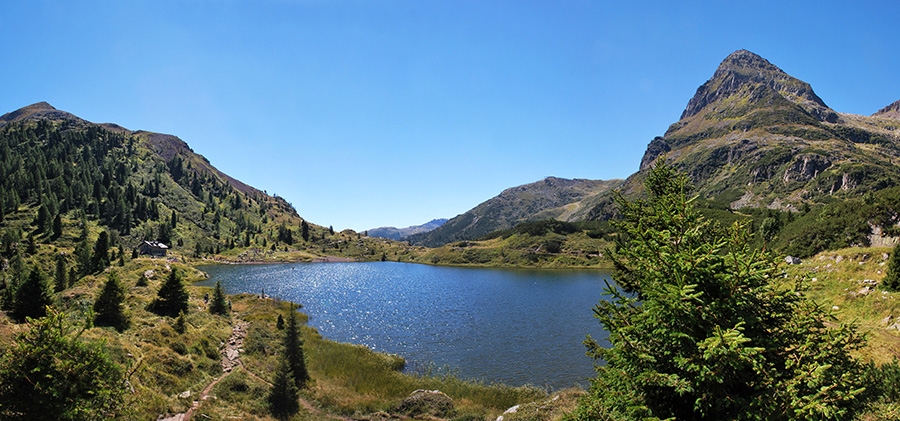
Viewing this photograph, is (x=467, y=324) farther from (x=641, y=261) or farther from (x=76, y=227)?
(x=76, y=227)

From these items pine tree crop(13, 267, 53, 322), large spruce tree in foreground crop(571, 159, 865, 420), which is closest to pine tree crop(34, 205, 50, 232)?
pine tree crop(13, 267, 53, 322)

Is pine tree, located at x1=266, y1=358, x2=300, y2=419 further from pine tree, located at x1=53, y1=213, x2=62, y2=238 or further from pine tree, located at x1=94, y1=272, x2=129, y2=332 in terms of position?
pine tree, located at x1=53, y1=213, x2=62, y2=238

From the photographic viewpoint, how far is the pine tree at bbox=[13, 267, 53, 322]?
3044cm

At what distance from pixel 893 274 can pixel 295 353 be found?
51036 mm

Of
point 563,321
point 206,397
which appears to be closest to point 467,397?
point 206,397

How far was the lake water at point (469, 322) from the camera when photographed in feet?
Result: 154

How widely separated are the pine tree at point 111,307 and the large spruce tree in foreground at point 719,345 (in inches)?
1509

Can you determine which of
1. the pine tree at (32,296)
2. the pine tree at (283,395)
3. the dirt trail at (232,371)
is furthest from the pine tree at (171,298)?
the pine tree at (283,395)

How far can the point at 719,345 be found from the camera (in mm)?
9711

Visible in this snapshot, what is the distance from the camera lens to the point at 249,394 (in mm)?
29906

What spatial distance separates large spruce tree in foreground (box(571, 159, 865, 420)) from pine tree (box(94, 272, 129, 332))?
3833 cm

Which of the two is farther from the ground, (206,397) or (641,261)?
(641,261)

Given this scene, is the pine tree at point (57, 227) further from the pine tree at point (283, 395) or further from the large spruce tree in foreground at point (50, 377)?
the large spruce tree in foreground at point (50, 377)

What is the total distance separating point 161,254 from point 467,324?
174588 millimetres
